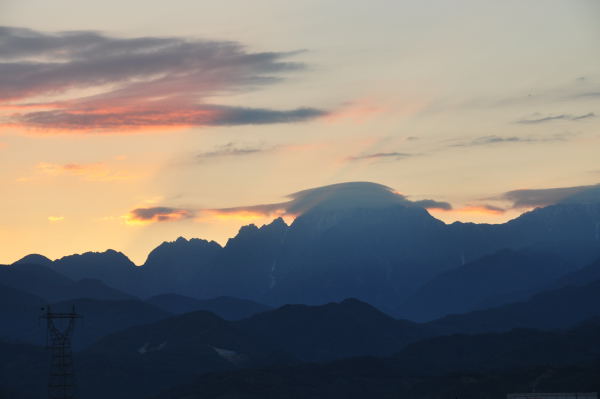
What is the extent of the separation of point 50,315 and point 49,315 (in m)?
0.15

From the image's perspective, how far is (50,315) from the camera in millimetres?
175125

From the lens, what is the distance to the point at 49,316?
575ft

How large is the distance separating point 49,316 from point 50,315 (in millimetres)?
372

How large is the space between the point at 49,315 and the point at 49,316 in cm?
31

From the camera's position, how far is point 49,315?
575 feet
